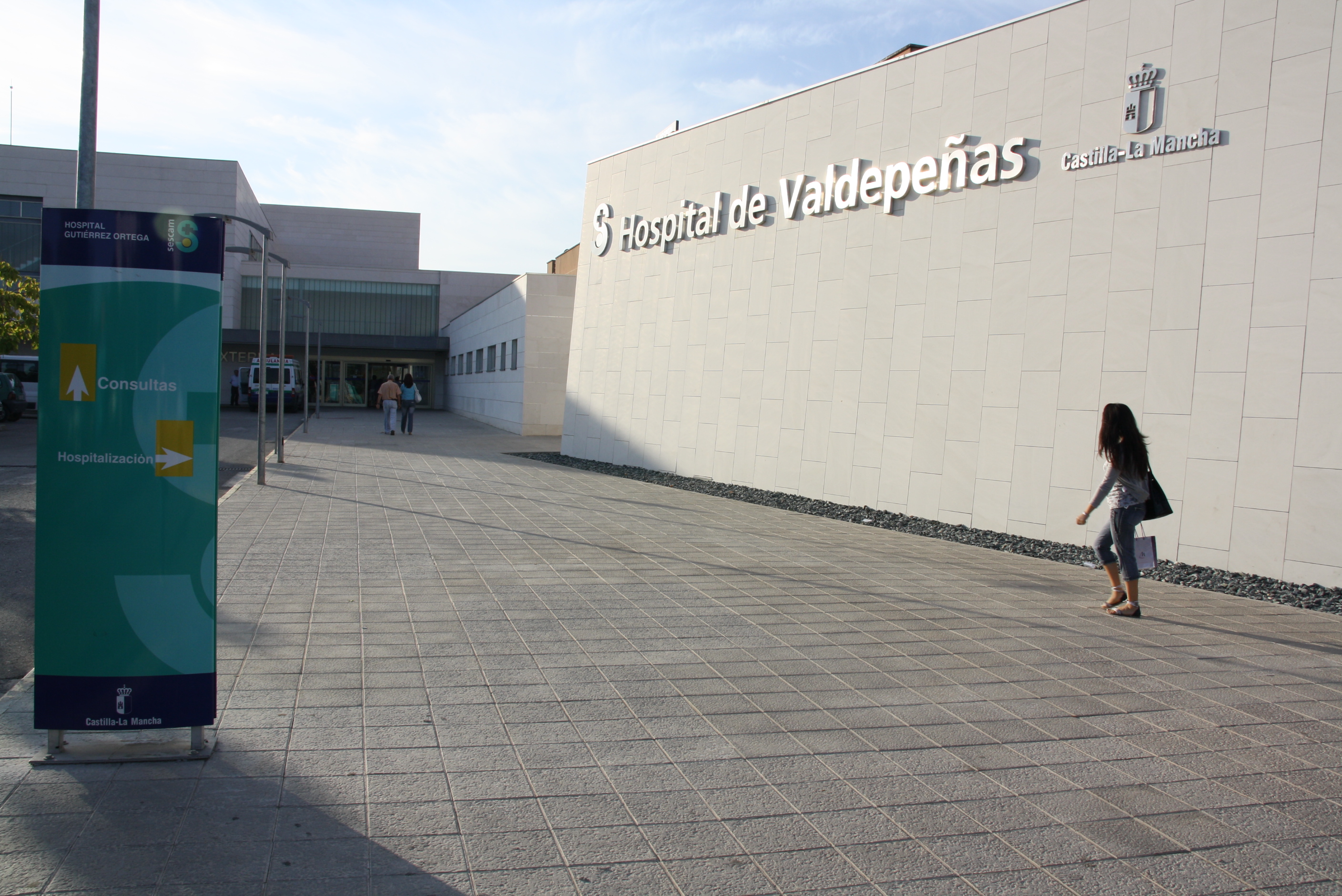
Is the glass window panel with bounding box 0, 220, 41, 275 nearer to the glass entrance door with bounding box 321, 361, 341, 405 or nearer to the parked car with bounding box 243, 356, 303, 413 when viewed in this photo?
the glass entrance door with bounding box 321, 361, 341, 405

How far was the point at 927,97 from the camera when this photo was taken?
12.8 meters

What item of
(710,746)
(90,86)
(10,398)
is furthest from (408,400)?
(710,746)

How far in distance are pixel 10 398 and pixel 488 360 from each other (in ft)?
49.9

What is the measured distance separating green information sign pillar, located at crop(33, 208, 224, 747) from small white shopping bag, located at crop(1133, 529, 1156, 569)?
6.25 metres

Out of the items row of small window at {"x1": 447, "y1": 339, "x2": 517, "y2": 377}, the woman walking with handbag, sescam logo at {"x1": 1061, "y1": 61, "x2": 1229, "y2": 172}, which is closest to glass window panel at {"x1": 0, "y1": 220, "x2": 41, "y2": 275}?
row of small window at {"x1": 447, "y1": 339, "x2": 517, "y2": 377}

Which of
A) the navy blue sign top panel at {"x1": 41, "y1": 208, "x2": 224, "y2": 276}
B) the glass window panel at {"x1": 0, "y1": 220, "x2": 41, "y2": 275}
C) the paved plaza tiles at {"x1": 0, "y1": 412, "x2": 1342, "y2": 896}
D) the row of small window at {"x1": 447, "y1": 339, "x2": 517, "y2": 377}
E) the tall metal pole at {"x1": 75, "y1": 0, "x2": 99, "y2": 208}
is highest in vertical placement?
the glass window panel at {"x1": 0, "y1": 220, "x2": 41, "y2": 275}

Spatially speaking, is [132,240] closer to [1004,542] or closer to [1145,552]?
[1145,552]

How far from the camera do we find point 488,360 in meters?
36.9

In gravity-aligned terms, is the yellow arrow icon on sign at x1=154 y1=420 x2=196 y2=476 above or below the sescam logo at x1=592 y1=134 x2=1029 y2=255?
below

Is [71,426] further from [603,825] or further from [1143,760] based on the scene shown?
[1143,760]

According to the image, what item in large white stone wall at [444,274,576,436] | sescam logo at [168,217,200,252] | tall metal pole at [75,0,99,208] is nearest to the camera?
sescam logo at [168,217,200,252]

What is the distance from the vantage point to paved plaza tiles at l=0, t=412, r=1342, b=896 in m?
3.27

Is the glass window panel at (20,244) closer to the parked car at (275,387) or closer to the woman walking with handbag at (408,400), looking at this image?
the parked car at (275,387)

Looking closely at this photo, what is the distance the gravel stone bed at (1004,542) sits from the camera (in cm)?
824
